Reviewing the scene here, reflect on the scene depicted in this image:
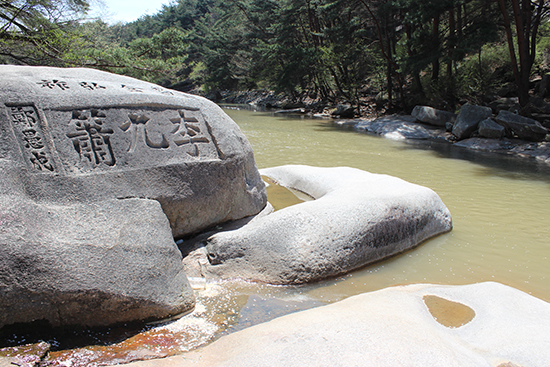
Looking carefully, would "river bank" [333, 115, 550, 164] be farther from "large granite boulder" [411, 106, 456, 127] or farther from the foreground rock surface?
the foreground rock surface

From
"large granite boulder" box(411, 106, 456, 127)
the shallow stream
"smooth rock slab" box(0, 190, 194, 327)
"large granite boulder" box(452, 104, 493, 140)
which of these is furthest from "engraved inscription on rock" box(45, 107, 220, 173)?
"large granite boulder" box(411, 106, 456, 127)

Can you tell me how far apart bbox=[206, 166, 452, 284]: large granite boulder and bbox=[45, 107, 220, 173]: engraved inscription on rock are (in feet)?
2.93

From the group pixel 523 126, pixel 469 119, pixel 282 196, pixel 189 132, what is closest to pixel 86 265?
pixel 189 132

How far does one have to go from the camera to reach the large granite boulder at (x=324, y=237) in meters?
3.26

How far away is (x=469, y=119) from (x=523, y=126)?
1.63 m

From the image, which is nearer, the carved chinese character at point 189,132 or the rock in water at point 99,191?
the rock in water at point 99,191

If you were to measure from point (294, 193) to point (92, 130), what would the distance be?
333cm

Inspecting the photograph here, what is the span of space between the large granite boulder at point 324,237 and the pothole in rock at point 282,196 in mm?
1094

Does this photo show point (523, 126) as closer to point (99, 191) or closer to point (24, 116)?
point (99, 191)

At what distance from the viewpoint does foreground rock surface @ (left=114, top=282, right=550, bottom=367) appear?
2010mm

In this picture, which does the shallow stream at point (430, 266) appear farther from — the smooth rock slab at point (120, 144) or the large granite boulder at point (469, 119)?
the large granite boulder at point (469, 119)

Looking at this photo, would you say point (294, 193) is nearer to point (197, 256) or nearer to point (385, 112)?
point (197, 256)

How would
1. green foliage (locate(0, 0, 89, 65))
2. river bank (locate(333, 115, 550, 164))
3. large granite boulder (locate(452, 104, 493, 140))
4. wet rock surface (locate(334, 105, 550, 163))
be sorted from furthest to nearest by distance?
1. large granite boulder (locate(452, 104, 493, 140))
2. wet rock surface (locate(334, 105, 550, 163))
3. river bank (locate(333, 115, 550, 164))
4. green foliage (locate(0, 0, 89, 65))

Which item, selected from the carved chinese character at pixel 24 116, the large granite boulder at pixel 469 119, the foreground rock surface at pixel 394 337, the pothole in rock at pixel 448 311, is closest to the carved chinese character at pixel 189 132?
the carved chinese character at pixel 24 116
